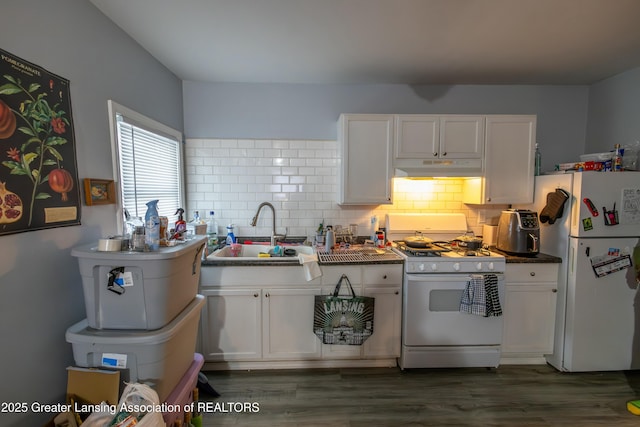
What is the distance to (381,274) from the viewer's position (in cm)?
224

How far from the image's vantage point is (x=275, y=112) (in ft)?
9.09

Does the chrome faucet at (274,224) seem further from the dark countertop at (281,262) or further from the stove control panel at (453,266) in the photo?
the stove control panel at (453,266)

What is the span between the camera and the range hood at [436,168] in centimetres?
250

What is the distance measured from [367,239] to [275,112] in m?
1.58

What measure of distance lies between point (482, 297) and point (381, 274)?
0.78m

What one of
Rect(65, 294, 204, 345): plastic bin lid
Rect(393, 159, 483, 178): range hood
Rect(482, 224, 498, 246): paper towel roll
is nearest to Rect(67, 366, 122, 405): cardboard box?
Rect(65, 294, 204, 345): plastic bin lid

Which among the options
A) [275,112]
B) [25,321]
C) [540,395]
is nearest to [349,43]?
[275,112]

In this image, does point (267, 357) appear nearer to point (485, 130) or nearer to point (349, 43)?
point (349, 43)

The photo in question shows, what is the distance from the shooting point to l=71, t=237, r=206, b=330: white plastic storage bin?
1.31 meters

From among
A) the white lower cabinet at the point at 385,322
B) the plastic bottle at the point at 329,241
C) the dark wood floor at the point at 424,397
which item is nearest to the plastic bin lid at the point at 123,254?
the dark wood floor at the point at 424,397

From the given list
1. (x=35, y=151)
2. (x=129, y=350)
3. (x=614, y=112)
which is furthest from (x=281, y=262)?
(x=614, y=112)

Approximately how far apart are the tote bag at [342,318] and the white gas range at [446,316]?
0.34 metres

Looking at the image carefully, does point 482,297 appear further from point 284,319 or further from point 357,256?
point 284,319

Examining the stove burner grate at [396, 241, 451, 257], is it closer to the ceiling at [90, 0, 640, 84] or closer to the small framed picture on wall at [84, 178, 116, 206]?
the ceiling at [90, 0, 640, 84]
